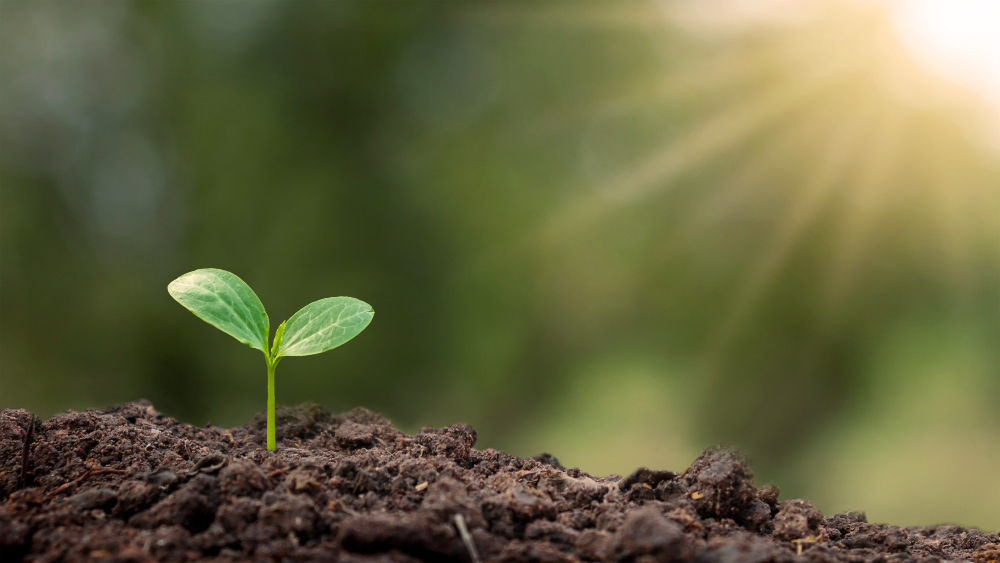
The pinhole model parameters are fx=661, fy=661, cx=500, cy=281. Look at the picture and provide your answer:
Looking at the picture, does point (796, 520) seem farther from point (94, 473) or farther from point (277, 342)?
point (94, 473)

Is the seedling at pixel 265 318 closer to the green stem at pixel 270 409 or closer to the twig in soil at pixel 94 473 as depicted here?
the green stem at pixel 270 409

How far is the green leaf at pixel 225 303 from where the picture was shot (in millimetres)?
1107

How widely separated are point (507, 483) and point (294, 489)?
30 centimetres

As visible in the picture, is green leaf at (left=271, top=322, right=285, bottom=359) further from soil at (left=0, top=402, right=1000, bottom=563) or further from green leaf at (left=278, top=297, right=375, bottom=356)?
soil at (left=0, top=402, right=1000, bottom=563)

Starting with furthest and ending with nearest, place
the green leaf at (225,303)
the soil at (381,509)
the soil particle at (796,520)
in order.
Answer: the green leaf at (225,303) < the soil particle at (796,520) < the soil at (381,509)

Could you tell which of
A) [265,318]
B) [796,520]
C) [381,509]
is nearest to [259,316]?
[265,318]

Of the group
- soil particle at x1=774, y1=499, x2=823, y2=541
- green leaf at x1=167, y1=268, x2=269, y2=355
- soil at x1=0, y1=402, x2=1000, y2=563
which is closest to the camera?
soil at x1=0, y1=402, x2=1000, y2=563

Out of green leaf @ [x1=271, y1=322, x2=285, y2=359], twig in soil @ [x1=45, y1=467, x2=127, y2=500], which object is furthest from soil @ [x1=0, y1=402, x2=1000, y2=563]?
green leaf @ [x1=271, y1=322, x2=285, y2=359]

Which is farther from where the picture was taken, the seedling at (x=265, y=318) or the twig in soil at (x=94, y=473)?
the seedling at (x=265, y=318)

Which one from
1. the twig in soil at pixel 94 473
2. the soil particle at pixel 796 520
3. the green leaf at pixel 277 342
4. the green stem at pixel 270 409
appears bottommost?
the soil particle at pixel 796 520

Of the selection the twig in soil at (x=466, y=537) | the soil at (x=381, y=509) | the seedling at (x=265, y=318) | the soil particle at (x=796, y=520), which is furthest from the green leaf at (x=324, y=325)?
the soil particle at (x=796, y=520)

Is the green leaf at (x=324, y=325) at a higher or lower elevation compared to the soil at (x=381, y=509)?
higher

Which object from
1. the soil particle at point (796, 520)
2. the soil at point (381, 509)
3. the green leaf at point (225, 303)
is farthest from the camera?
the green leaf at point (225, 303)

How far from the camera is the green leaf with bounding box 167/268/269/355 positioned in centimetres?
111
